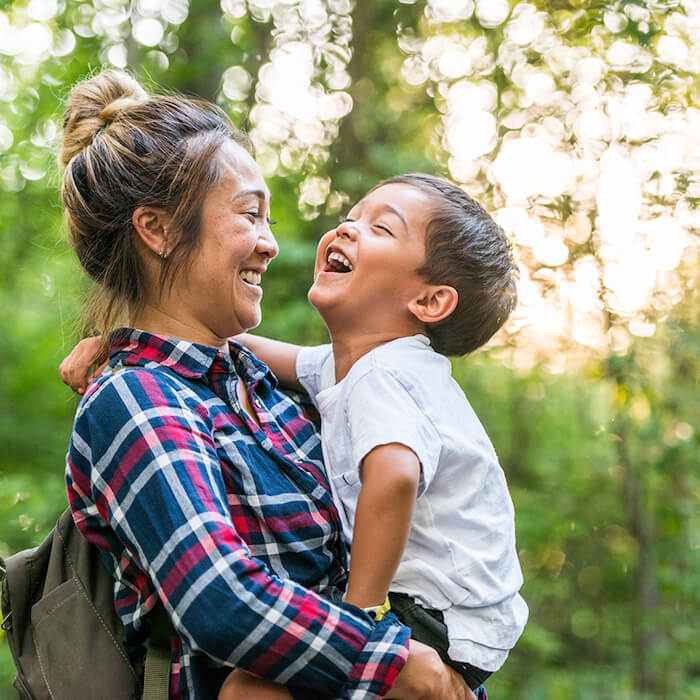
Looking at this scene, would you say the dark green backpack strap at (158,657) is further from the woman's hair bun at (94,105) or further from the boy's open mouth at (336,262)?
the woman's hair bun at (94,105)

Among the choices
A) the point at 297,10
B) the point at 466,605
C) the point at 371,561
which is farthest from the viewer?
the point at 297,10

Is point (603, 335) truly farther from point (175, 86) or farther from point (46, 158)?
point (46, 158)

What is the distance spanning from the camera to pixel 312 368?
74.1 inches

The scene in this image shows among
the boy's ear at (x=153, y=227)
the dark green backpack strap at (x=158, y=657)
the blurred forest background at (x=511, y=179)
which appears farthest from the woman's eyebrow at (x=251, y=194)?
the blurred forest background at (x=511, y=179)

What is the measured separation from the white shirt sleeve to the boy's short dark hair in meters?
0.31

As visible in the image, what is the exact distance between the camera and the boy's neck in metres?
1.71

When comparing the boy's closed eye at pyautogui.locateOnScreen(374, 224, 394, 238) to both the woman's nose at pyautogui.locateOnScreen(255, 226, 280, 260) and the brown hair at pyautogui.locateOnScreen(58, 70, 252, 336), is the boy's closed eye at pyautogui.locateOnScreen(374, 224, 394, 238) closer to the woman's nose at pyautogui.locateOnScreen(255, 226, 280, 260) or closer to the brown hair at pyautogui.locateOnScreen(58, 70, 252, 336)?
the woman's nose at pyautogui.locateOnScreen(255, 226, 280, 260)

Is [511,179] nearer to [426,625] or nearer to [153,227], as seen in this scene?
[153,227]

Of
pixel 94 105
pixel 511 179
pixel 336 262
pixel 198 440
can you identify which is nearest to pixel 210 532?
pixel 198 440

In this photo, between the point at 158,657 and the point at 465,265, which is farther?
the point at 465,265

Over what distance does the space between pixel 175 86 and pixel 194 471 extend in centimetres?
340

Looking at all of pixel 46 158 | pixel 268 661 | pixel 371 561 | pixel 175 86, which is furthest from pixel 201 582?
pixel 46 158

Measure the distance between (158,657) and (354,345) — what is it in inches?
29.0

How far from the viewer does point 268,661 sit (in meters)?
1.20
